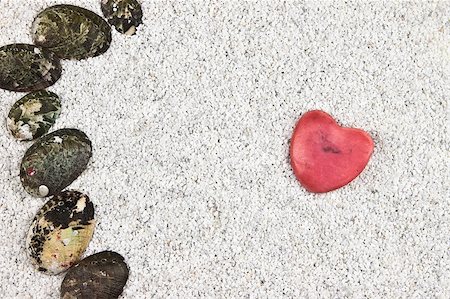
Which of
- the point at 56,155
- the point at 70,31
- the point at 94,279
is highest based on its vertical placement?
the point at 70,31

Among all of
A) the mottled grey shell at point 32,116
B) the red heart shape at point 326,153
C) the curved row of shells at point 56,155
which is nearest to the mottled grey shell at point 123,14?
the curved row of shells at point 56,155

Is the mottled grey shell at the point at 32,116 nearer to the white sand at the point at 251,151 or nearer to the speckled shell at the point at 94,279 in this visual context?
the white sand at the point at 251,151

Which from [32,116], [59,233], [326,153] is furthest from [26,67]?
[326,153]

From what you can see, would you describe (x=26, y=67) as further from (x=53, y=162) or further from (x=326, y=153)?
(x=326, y=153)

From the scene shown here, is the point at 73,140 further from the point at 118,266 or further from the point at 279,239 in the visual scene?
the point at 279,239

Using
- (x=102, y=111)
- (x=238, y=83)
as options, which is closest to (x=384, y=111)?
(x=238, y=83)

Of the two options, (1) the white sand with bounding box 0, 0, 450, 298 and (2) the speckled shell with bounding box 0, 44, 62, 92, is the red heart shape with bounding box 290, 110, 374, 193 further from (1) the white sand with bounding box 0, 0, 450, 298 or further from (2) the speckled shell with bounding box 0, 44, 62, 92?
(2) the speckled shell with bounding box 0, 44, 62, 92
